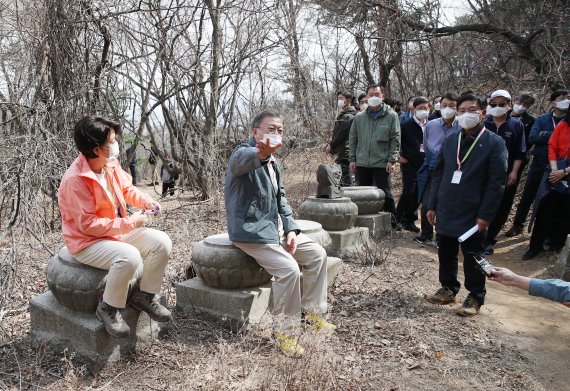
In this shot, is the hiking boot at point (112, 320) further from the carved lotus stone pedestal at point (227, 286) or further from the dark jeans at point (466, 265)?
the dark jeans at point (466, 265)

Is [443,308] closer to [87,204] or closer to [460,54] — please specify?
[87,204]

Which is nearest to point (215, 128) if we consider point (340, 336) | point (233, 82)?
point (233, 82)

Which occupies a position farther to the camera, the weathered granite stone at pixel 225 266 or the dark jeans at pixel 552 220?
the dark jeans at pixel 552 220

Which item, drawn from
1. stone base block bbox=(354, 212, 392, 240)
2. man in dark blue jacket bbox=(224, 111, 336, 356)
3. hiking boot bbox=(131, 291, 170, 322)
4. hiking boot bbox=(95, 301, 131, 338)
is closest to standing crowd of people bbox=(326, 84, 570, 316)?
stone base block bbox=(354, 212, 392, 240)

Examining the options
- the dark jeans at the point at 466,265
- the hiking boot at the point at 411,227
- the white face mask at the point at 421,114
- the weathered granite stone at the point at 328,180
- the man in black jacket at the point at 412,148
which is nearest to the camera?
the dark jeans at the point at 466,265

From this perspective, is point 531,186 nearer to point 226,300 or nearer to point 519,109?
point 519,109

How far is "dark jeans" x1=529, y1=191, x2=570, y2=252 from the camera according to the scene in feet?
19.8

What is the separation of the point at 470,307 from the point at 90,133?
3.57 m

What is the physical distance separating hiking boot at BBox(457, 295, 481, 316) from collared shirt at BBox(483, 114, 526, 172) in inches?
110

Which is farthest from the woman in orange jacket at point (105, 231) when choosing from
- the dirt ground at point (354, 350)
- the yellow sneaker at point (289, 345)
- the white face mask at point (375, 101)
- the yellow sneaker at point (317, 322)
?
the white face mask at point (375, 101)

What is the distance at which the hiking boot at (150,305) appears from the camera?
10.7 feet

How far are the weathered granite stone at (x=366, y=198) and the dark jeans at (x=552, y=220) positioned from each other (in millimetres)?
2066

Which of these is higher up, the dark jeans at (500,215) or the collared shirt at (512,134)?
the collared shirt at (512,134)

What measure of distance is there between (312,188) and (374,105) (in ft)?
15.5
